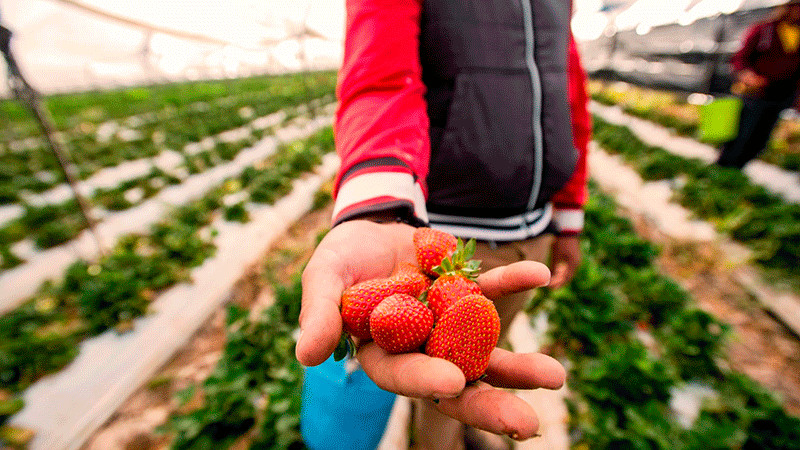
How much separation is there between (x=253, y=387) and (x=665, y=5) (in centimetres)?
2013

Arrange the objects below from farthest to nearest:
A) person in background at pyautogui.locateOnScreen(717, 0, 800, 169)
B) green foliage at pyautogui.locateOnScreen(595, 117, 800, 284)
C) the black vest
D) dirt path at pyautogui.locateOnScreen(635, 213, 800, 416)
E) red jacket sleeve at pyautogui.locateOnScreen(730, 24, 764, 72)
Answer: red jacket sleeve at pyautogui.locateOnScreen(730, 24, 764, 72), person in background at pyautogui.locateOnScreen(717, 0, 800, 169), green foliage at pyautogui.locateOnScreen(595, 117, 800, 284), dirt path at pyautogui.locateOnScreen(635, 213, 800, 416), the black vest

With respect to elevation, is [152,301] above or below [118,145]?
below

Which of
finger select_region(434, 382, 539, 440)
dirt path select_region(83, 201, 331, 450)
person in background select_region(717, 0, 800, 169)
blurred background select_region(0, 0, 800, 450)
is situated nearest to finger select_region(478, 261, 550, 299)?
finger select_region(434, 382, 539, 440)

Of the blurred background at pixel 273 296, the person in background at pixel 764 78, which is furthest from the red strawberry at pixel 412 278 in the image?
the person in background at pixel 764 78

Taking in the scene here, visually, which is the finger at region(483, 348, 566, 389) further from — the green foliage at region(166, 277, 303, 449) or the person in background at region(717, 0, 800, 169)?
the person in background at region(717, 0, 800, 169)

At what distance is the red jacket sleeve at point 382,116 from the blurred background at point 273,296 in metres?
1.28

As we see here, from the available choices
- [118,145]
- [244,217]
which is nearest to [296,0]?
[118,145]

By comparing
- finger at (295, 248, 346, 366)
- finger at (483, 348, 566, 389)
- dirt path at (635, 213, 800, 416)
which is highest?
finger at (295, 248, 346, 366)

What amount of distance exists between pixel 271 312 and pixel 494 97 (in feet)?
7.41

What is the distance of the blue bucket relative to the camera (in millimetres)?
1520

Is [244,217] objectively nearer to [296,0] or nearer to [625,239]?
[625,239]

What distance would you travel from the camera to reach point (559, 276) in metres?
1.85

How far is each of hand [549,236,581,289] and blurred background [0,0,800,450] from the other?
84 cm

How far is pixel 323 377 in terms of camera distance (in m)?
1.56
